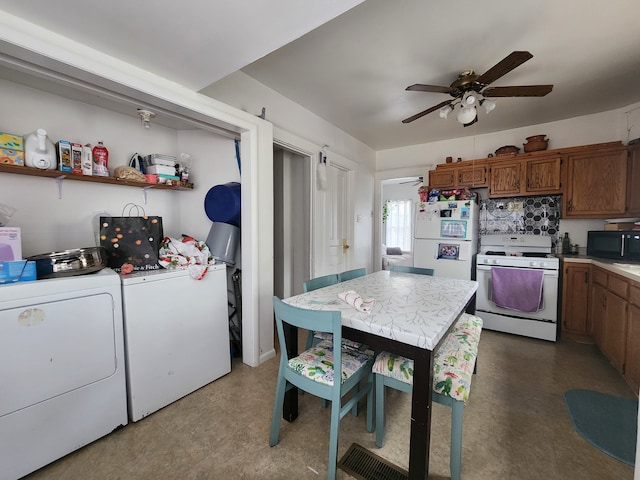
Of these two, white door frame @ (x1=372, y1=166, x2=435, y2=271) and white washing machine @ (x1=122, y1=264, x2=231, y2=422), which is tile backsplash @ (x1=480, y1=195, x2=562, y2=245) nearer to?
white door frame @ (x1=372, y1=166, x2=435, y2=271)

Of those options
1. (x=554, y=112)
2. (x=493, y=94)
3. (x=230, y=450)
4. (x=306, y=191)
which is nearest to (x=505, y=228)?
(x=554, y=112)

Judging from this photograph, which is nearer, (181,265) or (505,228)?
(181,265)

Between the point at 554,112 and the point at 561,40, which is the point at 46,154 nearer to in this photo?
the point at 561,40

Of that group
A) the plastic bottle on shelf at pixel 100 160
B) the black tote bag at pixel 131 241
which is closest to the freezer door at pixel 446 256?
the black tote bag at pixel 131 241

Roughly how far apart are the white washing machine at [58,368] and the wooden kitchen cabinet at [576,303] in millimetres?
4062

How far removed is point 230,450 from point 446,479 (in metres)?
1.12

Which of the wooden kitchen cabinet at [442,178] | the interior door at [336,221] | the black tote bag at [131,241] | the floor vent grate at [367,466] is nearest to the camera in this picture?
the floor vent grate at [367,466]

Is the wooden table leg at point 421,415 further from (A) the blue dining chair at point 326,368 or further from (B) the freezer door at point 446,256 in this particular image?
(B) the freezer door at point 446,256

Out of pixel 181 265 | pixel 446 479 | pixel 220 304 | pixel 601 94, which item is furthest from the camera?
pixel 601 94

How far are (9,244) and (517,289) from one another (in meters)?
4.13

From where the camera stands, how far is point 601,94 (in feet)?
8.56

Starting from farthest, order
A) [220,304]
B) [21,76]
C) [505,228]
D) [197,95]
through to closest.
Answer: [505,228] < [220,304] < [197,95] < [21,76]

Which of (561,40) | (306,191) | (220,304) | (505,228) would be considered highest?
(561,40)

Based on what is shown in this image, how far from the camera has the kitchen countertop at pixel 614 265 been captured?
198 cm
